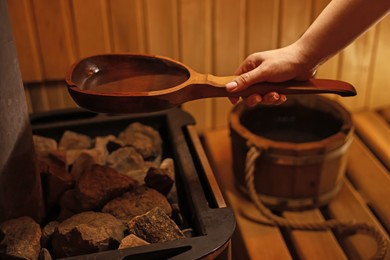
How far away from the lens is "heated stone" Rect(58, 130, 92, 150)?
Answer: 1.16m

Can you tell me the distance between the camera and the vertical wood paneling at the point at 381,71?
1439 mm

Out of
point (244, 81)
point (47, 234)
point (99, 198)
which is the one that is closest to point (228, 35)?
point (244, 81)

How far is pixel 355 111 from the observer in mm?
1565

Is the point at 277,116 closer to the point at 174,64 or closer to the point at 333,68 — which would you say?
the point at 333,68

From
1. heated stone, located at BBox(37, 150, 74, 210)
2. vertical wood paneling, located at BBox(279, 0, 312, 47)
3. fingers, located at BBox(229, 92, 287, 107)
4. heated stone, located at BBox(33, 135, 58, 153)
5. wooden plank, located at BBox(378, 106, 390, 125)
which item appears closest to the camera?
fingers, located at BBox(229, 92, 287, 107)

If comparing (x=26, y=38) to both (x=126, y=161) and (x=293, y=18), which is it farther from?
(x=293, y=18)

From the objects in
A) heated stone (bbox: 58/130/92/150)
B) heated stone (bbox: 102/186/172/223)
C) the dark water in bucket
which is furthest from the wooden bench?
heated stone (bbox: 58/130/92/150)

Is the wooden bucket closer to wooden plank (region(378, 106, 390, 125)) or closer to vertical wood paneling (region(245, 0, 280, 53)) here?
vertical wood paneling (region(245, 0, 280, 53))

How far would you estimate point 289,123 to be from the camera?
133 cm

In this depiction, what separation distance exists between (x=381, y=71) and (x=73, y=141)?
874 millimetres

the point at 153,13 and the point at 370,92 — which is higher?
the point at 153,13

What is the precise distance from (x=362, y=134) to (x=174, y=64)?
2.31 feet

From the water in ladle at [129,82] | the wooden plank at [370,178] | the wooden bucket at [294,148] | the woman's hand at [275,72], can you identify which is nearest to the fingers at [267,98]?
the woman's hand at [275,72]

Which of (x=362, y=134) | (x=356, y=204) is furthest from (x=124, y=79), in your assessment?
(x=362, y=134)
